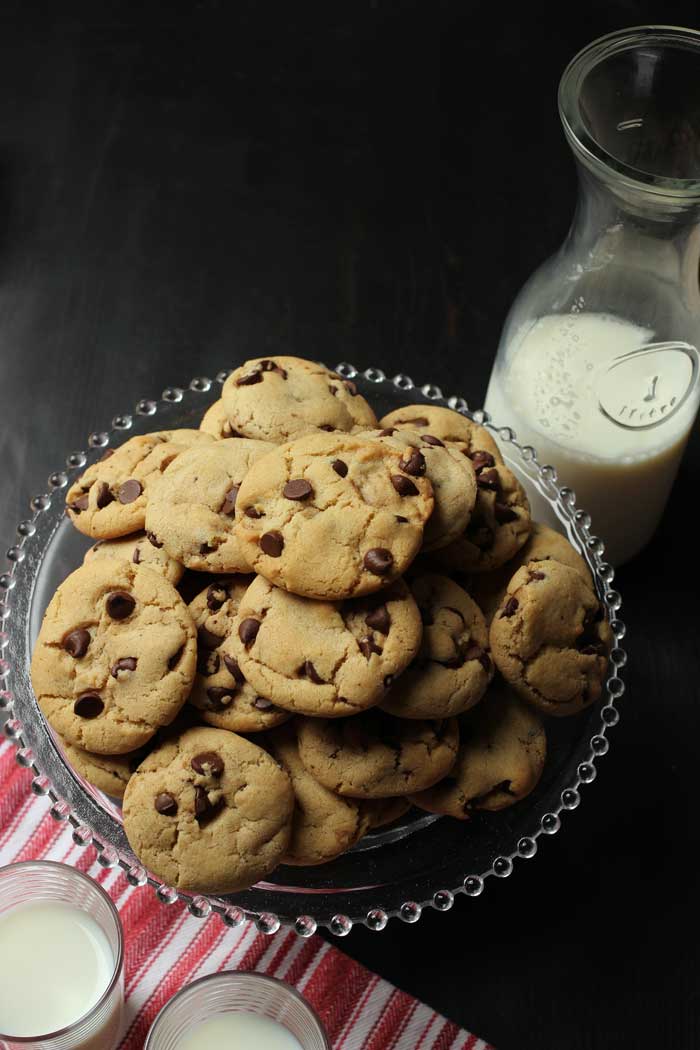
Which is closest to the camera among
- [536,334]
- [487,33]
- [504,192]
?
[536,334]

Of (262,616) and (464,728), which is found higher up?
(262,616)

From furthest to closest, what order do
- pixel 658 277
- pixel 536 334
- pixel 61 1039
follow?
pixel 536 334 < pixel 658 277 < pixel 61 1039

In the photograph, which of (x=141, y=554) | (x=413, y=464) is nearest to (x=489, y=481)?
(x=413, y=464)

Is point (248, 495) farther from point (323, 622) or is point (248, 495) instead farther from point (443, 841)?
point (443, 841)

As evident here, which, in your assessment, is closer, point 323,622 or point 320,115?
point 323,622

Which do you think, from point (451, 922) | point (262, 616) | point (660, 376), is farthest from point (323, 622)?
point (660, 376)

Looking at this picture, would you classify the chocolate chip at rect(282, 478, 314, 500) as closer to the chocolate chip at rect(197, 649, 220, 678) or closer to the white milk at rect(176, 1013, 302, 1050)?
the chocolate chip at rect(197, 649, 220, 678)
